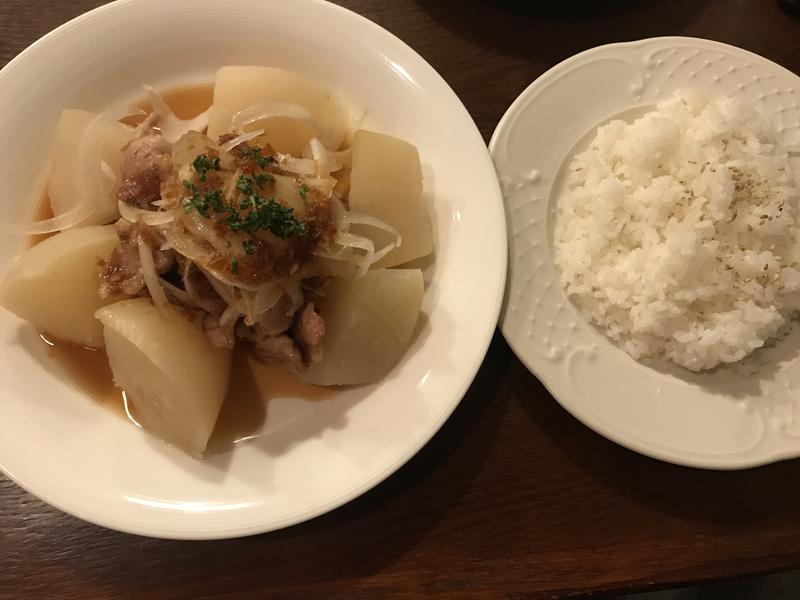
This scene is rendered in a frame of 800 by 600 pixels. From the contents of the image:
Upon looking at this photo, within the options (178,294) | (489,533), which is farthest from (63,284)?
→ (489,533)

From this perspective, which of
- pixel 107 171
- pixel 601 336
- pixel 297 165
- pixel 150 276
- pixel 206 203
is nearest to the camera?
pixel 206 203

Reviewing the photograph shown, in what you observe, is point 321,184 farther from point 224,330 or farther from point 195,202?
point 224,330

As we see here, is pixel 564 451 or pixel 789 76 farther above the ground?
pixel 789 76

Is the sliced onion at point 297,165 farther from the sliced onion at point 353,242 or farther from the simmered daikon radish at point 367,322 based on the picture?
the simmered daikon radish at point 367,322

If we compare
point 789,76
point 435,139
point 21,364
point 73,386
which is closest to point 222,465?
point 73,386

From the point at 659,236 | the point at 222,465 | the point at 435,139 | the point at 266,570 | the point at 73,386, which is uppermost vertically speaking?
the point at 435,139

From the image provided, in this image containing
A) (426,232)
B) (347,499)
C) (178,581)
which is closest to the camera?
(347,499)

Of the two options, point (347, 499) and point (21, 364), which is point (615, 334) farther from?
point (21, 364)
